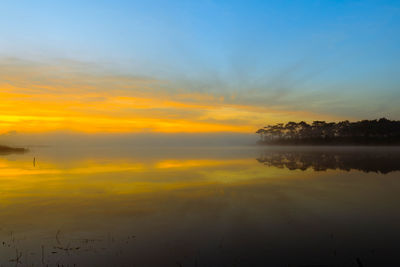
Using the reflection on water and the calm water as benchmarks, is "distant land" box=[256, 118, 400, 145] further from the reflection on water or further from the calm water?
the calm water

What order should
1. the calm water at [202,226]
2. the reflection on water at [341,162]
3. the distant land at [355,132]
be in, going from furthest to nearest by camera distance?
the distant land at [355,132]
the reflection on water at [341,162]
the calm water at [202,226]

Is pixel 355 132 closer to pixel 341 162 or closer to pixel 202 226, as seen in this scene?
pixel 341 162

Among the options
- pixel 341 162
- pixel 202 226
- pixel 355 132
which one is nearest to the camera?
pixel 202 226

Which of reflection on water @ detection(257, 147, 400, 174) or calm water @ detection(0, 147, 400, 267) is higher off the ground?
calm water @ detection(0, 147, 400, 267)

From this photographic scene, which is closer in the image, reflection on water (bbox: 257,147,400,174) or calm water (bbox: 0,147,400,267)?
calm water (bbox: 0,147,400,267)

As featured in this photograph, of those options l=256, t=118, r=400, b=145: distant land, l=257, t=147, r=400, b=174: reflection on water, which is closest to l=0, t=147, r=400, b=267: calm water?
l=257, t=147, r=400, b=174: reflection on water

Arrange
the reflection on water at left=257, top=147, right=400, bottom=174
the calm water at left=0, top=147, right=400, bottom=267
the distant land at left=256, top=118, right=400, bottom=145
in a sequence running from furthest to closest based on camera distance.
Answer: the distant land at left=256, top=118, right=400, bottom=145 → the reflection on water at left=257, top=147, right=400, bottom=174 → the calm water at left=0, top=147, right=400, bottom=267

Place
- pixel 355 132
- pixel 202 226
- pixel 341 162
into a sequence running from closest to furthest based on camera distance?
pixel 202 226 < pixel 341 162 < pixel 355 132

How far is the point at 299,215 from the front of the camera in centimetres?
1571

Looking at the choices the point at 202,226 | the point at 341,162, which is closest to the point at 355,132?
the point at 341,162

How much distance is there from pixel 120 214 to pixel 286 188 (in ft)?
46.3

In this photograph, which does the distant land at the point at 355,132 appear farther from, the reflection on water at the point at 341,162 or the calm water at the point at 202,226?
the calm water at the point at 202,226

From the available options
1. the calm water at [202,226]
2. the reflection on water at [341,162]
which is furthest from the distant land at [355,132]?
the calm water at [202,226]

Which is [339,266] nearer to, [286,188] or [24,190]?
[286,188]
